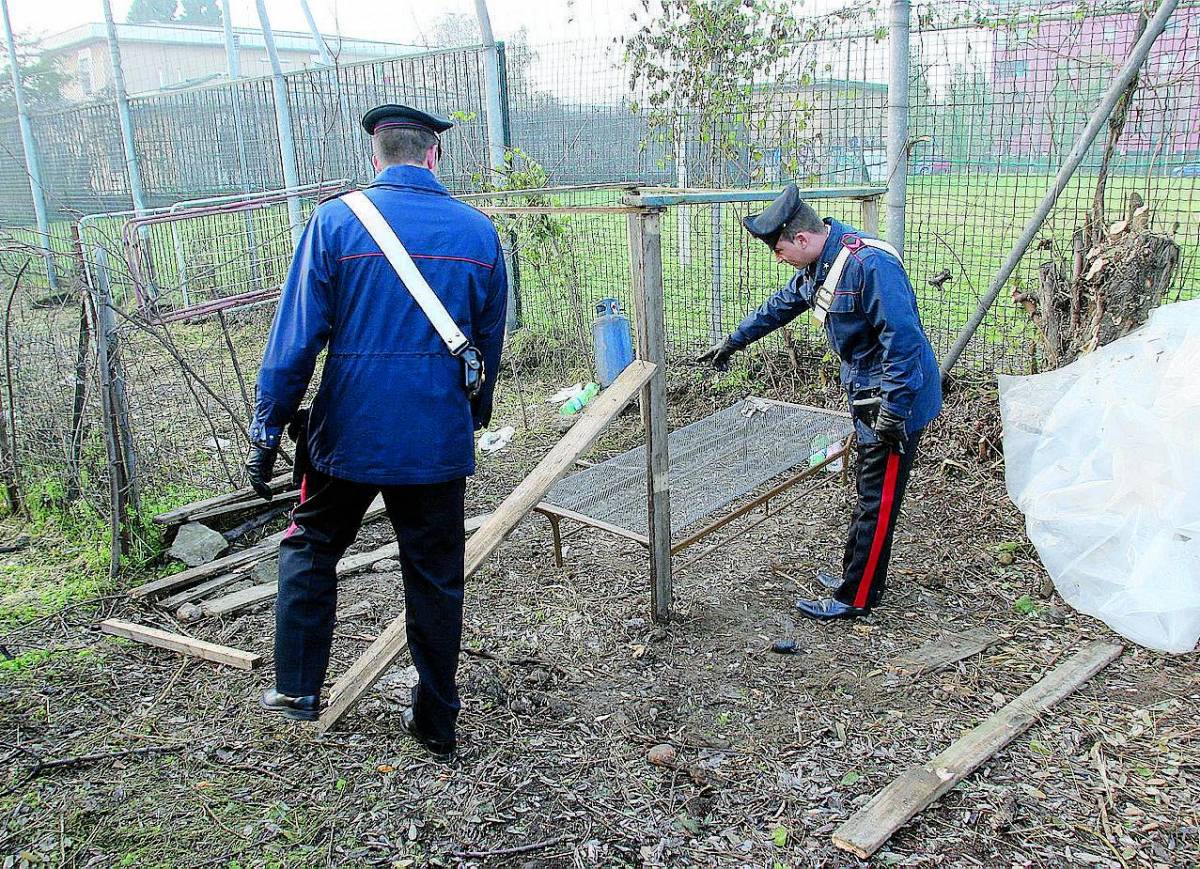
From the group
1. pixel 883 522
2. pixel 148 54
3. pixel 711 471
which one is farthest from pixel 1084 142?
pixel 148 54

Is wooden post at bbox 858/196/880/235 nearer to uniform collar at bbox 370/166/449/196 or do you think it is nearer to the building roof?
uniform collar at bbox 370/166/449/196

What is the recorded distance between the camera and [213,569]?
436 cm

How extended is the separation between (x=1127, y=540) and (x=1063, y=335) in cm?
142

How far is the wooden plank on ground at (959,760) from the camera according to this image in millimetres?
2592

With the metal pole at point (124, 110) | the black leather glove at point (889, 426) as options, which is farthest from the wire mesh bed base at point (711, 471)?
the metal pole at point (124, 110)

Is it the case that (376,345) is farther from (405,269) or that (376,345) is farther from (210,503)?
(210,503)

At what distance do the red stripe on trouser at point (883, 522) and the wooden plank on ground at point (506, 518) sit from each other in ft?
3.57

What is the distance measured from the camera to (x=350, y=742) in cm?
308

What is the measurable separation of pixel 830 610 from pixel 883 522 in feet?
1.46

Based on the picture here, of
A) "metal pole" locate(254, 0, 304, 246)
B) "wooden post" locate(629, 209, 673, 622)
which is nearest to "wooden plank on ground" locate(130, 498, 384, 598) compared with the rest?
"wooden post" locate(629, 209, 673, 622)

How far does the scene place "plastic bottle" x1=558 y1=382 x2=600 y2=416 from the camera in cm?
657

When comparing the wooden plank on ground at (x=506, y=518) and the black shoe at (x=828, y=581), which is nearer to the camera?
the wooden plank on ground at (x=506, y=518)

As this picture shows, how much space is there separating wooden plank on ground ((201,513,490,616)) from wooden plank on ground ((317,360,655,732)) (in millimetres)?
569

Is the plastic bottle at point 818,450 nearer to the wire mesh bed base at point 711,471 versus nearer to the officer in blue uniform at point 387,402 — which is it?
the wire mesh bed base at point 711,471
